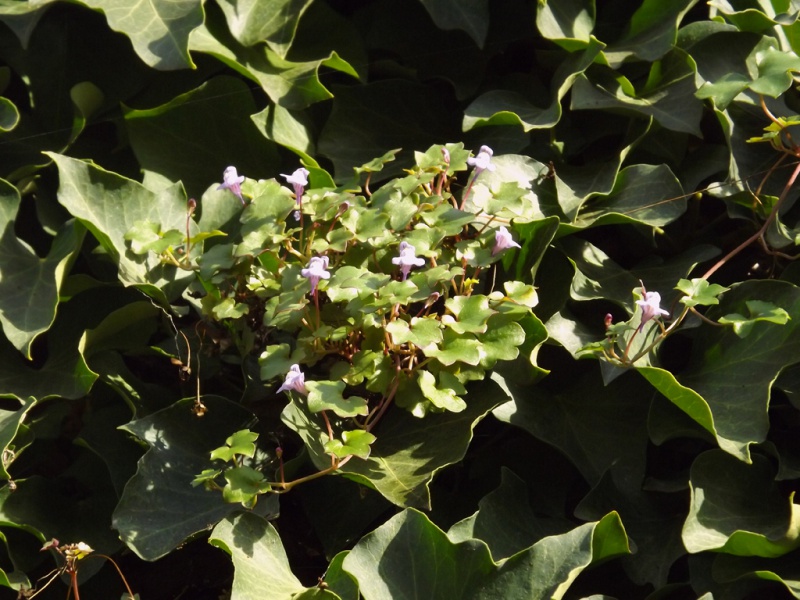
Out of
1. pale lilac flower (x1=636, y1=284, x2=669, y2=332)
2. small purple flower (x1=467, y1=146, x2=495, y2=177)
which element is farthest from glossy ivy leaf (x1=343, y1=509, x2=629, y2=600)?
small purple flower (x1=467, y1=146, x2=495, y2=177)

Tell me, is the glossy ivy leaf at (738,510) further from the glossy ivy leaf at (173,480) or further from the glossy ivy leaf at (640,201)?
the glossy ivy leaf at (173,480)

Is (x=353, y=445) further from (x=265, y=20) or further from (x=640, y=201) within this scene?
(x=265, y=20)

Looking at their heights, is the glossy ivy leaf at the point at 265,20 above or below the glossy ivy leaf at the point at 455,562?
above

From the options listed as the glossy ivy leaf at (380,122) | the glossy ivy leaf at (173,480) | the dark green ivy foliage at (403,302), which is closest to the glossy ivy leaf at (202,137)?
the dark green ivy foliage at (403,302)

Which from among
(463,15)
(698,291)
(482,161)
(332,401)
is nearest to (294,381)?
(332,401)

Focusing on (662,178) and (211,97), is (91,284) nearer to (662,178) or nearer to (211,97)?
(211,97)

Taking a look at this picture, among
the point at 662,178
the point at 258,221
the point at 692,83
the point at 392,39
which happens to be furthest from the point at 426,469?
the point at 392,39

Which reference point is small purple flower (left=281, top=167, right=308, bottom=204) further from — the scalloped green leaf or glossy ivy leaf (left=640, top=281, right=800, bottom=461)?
glossy ivy leaf (left=640, top=281, right=800, bottom=461)
